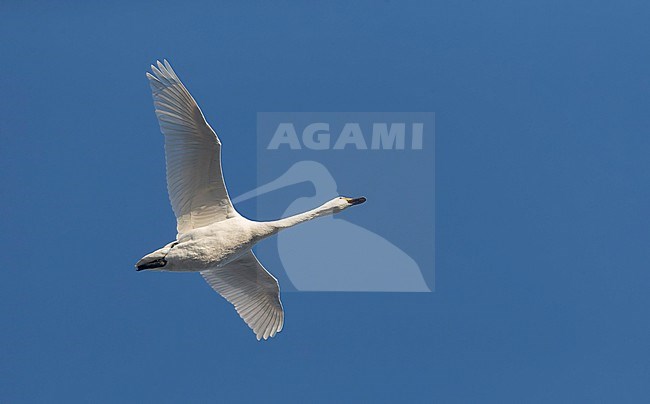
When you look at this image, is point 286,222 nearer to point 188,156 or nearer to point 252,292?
point 188,156

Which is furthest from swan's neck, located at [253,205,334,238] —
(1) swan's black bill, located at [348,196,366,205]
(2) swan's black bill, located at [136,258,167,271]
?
(2) swan's black bill, located at [136,258,167,271]

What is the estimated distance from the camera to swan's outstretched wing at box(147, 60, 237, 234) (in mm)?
7367

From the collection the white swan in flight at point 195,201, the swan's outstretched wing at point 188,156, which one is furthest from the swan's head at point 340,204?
the swan's outstretched wing at point 188,156

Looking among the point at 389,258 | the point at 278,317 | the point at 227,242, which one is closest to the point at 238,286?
the point at 278,317

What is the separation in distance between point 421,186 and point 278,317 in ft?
6.37

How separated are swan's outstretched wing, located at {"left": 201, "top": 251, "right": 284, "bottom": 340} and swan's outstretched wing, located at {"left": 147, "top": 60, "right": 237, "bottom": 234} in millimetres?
648

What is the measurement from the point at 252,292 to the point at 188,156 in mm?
1418

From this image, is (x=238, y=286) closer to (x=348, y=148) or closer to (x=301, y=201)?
(x=301, y=201)

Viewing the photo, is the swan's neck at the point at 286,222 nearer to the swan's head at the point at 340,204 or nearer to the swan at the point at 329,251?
the swan's head at the point at 340,204

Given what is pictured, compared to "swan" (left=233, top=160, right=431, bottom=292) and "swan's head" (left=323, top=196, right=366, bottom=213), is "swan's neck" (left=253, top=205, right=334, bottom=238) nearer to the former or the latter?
"swan's head" (left=323, top=196, right=366, bottom=213)

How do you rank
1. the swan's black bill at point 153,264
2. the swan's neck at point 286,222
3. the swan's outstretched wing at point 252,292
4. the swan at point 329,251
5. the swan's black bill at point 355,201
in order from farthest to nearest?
the swan at point 329,251
the swan's outstretched wing at point 252,292
the swan's black bill at point 355,201
the swan's neck at point 286,222
the swan's black bill at point 153,264

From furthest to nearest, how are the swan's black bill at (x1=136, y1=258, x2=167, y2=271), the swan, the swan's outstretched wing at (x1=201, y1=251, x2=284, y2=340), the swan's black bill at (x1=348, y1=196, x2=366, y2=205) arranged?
the swan → the swan's outstretched wing at (x1=201, y1=251, x2=284, y2=340) → the swan's black bill at (x1=348, y1=196, x2=366, y2=205) → the swan's black bill at (x1=136, y1=258, x2=167, y2=271)
